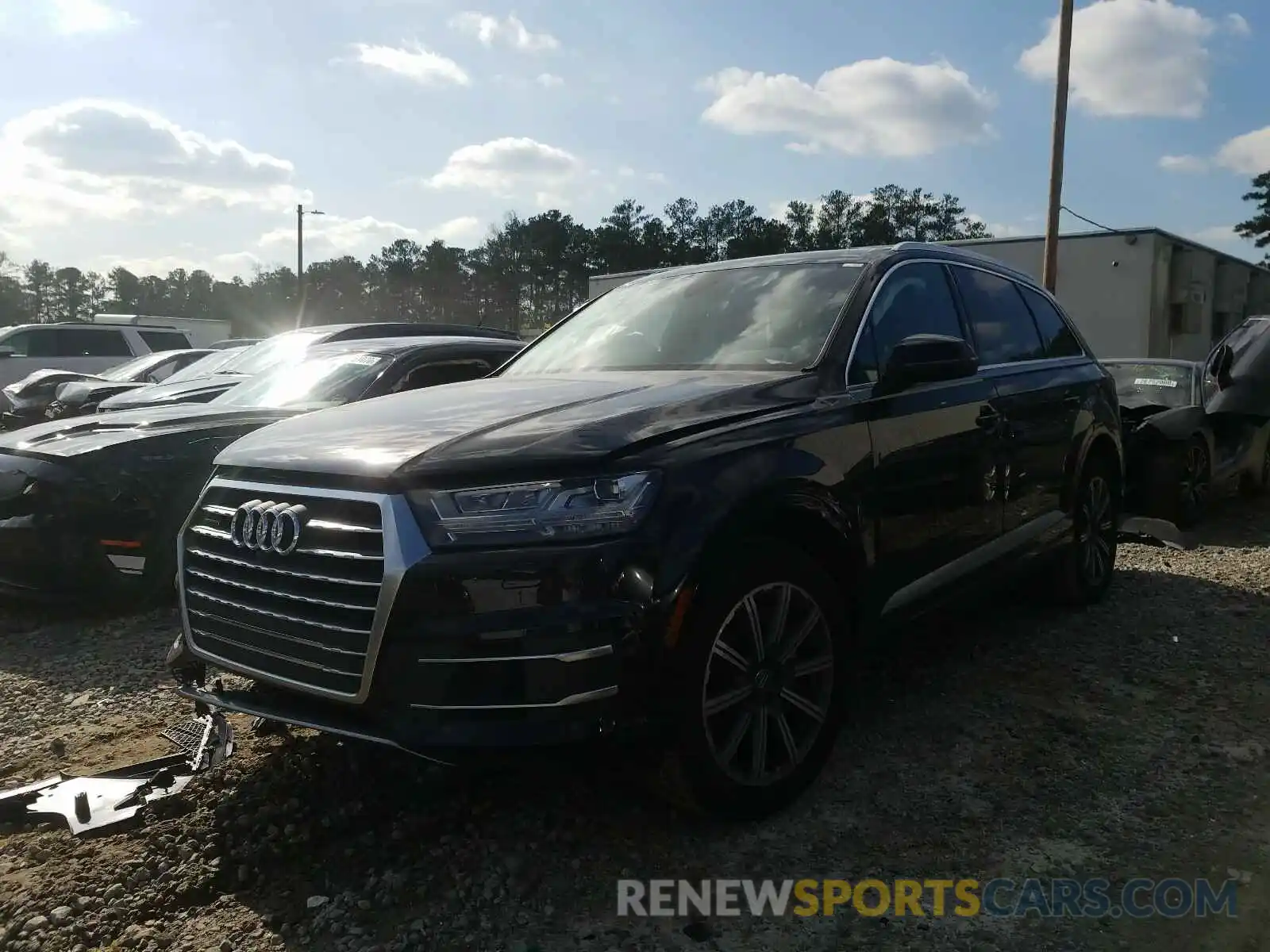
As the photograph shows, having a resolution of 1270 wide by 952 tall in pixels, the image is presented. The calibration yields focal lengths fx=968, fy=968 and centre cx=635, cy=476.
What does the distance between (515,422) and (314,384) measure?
3.60m

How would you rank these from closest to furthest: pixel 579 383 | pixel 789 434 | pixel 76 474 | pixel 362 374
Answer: pixel 789 434 → pixel 579 383 → pixel 76 474 → pixel 362 374

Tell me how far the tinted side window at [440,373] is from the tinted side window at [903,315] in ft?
9.46

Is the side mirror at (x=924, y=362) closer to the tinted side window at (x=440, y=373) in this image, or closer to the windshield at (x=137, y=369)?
the tinted side window at (x=440, y=373)

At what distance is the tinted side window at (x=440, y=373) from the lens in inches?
233

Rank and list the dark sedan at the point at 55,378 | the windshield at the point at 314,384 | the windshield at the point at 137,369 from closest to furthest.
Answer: the windshield at the point at 314,384
the windshield at the point at 137,369
the dark sedan at the point at 55,378

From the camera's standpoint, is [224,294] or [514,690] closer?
[514,690]

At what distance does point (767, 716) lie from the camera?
2.88 meters

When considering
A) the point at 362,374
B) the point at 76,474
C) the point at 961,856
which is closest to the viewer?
the point at 961,856

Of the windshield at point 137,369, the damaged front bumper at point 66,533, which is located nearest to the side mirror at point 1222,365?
the damaged front bumper at point 66,533

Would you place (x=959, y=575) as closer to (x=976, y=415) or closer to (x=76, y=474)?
(x=976, y=415)

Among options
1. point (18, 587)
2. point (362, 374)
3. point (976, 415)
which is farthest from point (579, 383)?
point (18, 587)

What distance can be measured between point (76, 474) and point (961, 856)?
4468mm

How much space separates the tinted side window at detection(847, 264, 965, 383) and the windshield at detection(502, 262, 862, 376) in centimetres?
14

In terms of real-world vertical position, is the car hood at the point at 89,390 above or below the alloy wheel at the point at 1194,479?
above
